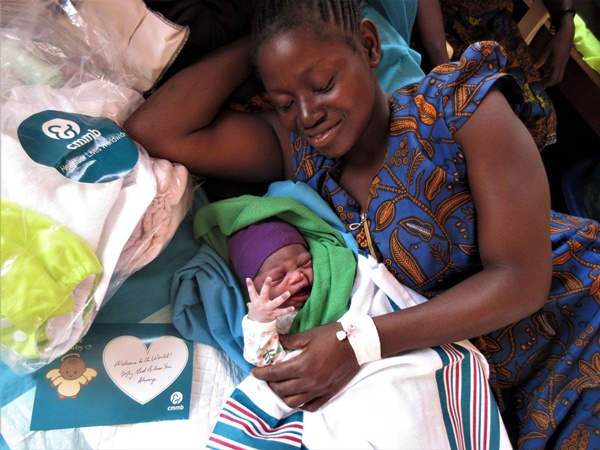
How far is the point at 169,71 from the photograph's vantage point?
1.15 metres

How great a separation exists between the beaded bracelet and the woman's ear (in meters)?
0.98

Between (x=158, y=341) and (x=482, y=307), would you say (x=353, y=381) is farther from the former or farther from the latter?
(x=158, y=341)

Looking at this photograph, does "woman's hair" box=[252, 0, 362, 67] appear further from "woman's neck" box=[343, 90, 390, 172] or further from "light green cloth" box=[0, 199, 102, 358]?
"light green cloth" box=[0, 199, 102, 358]

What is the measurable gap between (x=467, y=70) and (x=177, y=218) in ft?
2.16

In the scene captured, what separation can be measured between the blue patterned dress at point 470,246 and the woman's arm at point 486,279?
53mm

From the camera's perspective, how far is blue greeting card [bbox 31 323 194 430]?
92cm

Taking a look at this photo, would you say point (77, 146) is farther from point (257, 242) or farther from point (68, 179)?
point (257, 242)

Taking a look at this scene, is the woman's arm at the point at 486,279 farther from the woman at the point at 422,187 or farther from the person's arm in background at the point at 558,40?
the person's arm in background at the point at 558,40

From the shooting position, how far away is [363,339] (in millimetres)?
926

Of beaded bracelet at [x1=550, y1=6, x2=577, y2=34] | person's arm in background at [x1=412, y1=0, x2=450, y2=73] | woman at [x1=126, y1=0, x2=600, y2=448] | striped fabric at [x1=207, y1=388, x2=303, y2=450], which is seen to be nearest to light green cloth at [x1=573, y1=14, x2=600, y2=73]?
beaded bracelet at [x1=550, y1=6, x2=577, y2=34]

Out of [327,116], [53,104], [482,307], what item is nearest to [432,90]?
[327,116]

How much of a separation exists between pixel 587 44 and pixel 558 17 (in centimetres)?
21

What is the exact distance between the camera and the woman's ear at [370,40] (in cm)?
100

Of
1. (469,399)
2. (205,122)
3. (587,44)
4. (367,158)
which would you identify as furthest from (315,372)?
(587,44)
